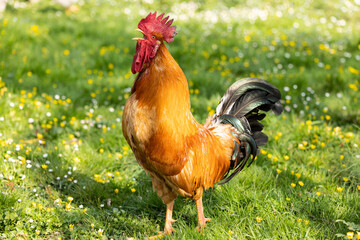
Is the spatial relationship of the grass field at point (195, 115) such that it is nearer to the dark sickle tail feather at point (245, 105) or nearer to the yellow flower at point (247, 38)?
the yellow flower at point (247, 38)

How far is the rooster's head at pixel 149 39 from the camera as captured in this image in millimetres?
2750

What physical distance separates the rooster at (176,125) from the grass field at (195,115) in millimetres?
523

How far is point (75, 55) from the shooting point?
24.7 ft

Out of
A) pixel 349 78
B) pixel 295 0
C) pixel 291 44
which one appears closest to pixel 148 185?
pixel 349 78

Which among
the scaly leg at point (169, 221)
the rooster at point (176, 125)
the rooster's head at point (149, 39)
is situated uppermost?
the rooster's head at point (149, 39)

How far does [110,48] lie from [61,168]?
4.01 m

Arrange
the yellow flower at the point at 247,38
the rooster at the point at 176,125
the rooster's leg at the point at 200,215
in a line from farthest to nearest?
the yellow flower at the point at 247,38 < the rooster's leg at the point at 200,215 < the rooster at the point at 176,125

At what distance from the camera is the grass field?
141 inches

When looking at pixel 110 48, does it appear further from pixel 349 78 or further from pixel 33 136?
pixel 349 78

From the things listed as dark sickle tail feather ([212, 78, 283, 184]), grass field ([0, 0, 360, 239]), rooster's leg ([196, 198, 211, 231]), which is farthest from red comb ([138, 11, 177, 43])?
grass field ([0, 0, 360, 239])

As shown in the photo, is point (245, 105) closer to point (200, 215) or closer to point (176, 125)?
point (176, 125)

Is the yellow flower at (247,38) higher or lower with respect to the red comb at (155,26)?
lower

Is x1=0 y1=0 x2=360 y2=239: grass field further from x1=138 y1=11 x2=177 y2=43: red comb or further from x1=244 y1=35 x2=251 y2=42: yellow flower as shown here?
x1=138 y1=11 x2=177 y2=43: red comb

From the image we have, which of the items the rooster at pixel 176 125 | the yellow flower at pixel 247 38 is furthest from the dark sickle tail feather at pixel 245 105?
the yellow flower at pixel 247 38
